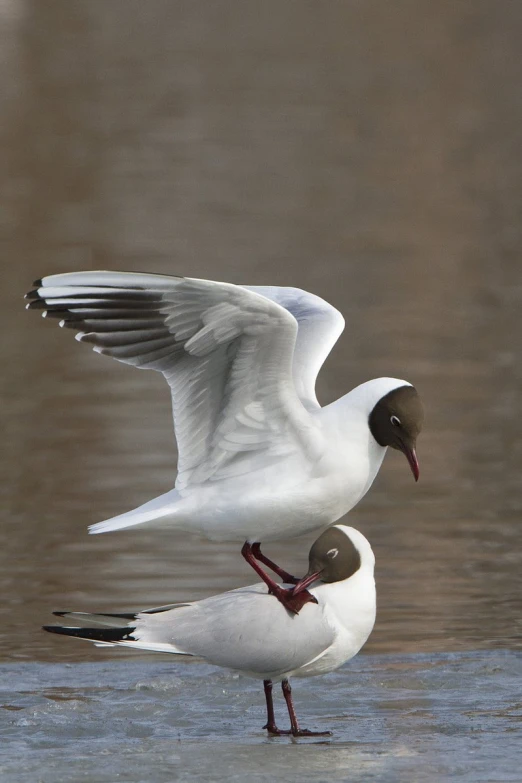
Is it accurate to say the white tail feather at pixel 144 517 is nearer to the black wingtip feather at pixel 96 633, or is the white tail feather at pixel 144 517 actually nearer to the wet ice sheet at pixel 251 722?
the black wingtip feather at pixel 96 633

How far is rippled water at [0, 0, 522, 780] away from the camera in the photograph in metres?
9.57

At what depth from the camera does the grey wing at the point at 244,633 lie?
7004 mm

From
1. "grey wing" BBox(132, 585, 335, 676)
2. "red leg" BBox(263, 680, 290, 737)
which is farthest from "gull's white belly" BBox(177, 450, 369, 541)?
"red leg" BBox(263, 680, 290, 737)

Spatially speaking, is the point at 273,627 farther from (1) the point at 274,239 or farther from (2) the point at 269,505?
(1) the point at 274,239

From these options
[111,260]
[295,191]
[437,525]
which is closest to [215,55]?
[295,191]

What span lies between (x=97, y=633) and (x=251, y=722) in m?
0.74

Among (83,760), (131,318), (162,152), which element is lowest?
(162,152)

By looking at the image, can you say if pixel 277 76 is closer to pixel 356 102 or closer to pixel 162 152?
pixel 356 102

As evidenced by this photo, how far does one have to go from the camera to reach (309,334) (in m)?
8.04

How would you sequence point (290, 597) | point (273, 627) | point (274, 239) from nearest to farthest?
point (273, 627) → point (290, 597) → point (274, 239)

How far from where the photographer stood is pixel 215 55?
3541 centimetres

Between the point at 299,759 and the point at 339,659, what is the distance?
0.75 metres

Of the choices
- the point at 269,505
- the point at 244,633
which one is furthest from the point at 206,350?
the point at 244,633

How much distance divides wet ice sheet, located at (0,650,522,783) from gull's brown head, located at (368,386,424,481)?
3.33ft
